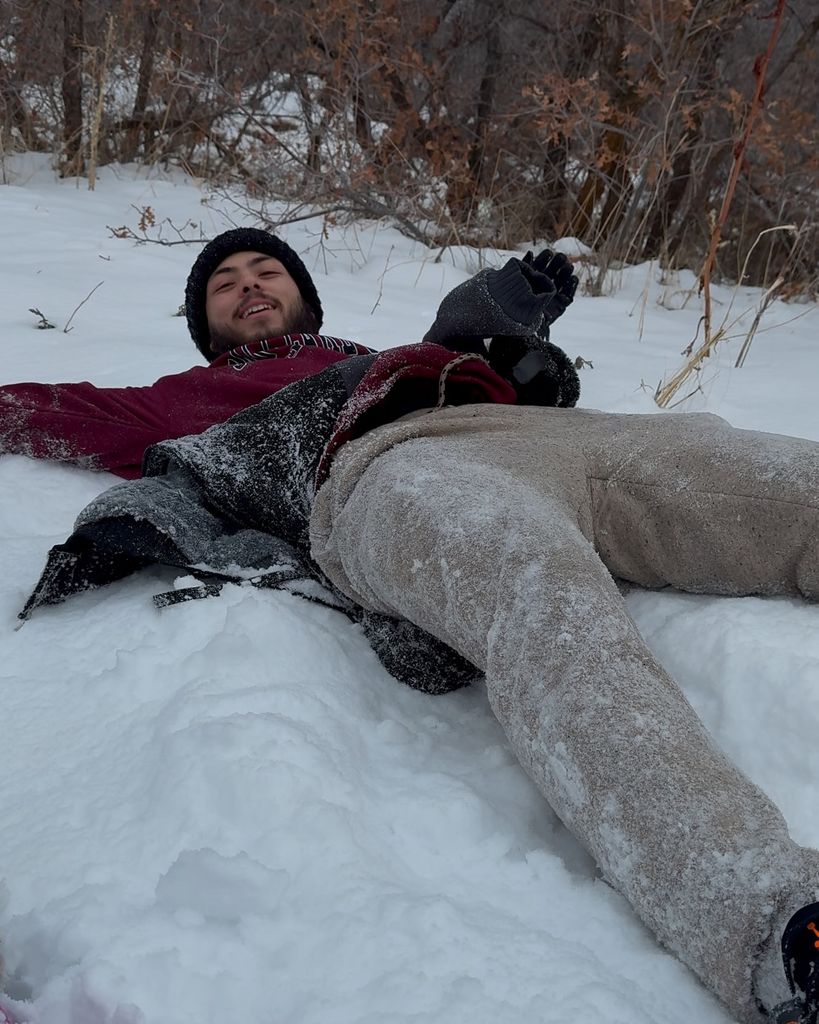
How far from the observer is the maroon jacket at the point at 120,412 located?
68.2 inches

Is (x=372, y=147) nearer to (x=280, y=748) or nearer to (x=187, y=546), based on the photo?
(x=187, y=546)

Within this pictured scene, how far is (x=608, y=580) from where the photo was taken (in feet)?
3.12

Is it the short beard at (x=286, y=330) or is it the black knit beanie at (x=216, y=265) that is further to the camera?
the black knit beanie at (x=216, y=265)

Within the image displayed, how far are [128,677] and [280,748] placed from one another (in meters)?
0.28

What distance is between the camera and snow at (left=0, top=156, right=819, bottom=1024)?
68 centimetres

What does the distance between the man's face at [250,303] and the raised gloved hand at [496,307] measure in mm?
695

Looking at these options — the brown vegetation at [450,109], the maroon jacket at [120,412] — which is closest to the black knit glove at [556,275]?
the maroon jacket at [120,412]

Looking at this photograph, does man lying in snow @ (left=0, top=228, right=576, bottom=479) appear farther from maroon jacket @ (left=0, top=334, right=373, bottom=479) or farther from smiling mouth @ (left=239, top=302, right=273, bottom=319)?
smiling mouth @ (left=239, top=302, right=273, bottom=319)

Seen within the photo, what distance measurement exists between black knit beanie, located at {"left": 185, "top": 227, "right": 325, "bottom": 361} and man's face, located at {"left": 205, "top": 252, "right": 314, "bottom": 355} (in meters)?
0.03

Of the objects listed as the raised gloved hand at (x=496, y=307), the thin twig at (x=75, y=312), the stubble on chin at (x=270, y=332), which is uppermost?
the raised gloved hand at (x=496, y=307)

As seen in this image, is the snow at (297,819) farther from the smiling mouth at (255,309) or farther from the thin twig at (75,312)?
the thin twig at (75,312)

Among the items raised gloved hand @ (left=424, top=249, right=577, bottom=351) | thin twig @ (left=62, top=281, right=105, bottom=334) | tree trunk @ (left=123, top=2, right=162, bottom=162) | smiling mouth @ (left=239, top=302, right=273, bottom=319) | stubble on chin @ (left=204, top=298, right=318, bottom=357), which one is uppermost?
tree trunk @ (left=123, top=2, right=162, bottom=162)

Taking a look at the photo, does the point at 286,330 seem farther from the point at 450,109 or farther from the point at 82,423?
the point at 450,109

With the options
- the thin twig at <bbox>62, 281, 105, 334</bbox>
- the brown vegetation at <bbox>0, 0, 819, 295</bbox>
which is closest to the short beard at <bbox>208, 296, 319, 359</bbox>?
the thin twig at <bbox>62, 281, 105, 334</bbox>
